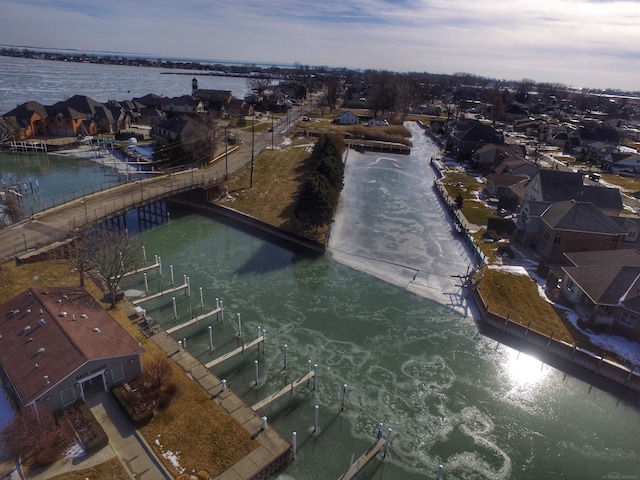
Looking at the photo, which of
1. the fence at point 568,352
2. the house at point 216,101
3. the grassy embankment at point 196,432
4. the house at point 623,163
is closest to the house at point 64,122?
the house at point 216,101

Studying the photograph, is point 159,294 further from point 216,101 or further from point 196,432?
point 216,101

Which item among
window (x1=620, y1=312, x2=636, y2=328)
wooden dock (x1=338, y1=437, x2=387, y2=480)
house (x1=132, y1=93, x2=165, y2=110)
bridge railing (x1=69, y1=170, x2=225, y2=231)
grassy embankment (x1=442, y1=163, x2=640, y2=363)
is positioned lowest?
wooden dock (x1=338, y1=437, x2=387, y2=480)

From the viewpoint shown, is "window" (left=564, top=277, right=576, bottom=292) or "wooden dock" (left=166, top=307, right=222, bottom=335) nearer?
"wooden dock" (left=166, top=307, right=222, bottom=335)

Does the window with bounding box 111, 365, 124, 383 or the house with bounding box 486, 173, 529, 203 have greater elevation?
the house with bounding box 486, 173, 529, 203

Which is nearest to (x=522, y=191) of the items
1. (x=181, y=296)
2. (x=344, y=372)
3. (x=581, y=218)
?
(x=581, y=218)

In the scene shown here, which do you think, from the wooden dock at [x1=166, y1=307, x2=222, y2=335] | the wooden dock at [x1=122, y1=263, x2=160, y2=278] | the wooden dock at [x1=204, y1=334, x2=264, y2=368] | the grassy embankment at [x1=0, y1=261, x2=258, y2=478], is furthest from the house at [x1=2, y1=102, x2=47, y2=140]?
the wooden dock at [x1=204, y1=334, x2=264, y2=368]

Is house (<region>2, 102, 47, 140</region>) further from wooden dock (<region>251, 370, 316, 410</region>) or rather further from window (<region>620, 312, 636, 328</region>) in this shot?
window (<region>620, 312, 636, 328</region>)

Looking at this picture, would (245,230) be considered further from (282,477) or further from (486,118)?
(486,118)

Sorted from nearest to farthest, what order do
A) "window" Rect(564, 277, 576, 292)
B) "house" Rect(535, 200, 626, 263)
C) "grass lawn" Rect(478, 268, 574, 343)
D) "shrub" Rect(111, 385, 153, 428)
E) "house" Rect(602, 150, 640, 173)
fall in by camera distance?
"shrub" Rect(111, 385, 153, 428), "grass lawn" Rect(478, 268, 574, 343), "window" Rect(564, 277, 576, 292), "house" Rect(535, 200, 626, 263), "house" Rect(602, 150, 640, 173)
